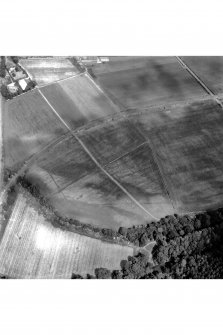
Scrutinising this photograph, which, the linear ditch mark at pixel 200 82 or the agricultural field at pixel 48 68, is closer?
the linear ditch mark at pixel 200 82

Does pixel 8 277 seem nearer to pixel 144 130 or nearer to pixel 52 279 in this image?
pixel 52 279

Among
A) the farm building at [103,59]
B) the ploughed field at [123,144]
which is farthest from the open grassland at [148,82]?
the farm building at [103,59]

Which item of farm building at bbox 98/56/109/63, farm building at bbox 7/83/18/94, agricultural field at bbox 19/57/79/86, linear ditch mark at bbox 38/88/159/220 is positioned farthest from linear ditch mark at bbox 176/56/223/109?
farm building at bbox 7/83/18/94

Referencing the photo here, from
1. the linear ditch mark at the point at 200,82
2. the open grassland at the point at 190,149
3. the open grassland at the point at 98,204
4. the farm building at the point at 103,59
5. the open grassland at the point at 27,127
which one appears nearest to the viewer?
the open grassland at the point at 98,204

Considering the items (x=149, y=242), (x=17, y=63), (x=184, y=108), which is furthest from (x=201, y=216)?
(x=17, y=63)

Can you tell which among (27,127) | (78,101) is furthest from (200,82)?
(27,127)

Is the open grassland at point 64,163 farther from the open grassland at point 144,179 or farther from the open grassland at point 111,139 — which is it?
the open grassland at point 144,179
